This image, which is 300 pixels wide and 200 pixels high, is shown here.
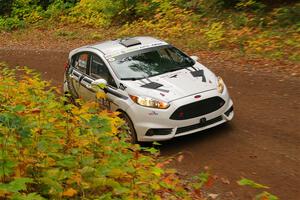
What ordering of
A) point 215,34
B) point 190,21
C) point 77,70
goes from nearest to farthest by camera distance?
point 77,70
point 215,34
point 190,21

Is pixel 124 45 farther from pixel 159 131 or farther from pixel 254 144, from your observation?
pixel 254 144

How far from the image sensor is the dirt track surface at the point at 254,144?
22.4ft

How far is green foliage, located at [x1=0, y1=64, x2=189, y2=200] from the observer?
4199mm

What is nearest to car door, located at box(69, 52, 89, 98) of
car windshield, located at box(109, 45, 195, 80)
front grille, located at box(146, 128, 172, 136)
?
car windshield, located at box(109, 45, 195, 80)

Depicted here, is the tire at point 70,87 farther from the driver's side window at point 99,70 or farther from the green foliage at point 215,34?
the green foliage at point 215,34

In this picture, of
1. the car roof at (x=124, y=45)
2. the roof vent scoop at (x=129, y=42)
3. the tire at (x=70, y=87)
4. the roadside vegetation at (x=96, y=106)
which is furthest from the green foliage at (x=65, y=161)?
the tire at (x=70, y=87)

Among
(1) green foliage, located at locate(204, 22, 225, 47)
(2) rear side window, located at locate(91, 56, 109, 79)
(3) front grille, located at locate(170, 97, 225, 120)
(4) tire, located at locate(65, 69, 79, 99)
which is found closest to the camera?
(3) front grille, located at locate(170, 97, 225, 120)

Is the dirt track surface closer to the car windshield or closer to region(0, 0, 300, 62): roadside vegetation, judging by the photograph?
the car windshield

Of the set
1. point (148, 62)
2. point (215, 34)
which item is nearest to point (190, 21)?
point (215, 34)

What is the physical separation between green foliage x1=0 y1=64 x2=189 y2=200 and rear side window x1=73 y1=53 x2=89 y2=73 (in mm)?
4124

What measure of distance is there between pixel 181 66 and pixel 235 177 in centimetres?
302

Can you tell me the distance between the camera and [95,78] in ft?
31.5

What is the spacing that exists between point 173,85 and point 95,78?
2.05 meters

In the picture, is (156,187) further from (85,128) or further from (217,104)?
(217,104)
